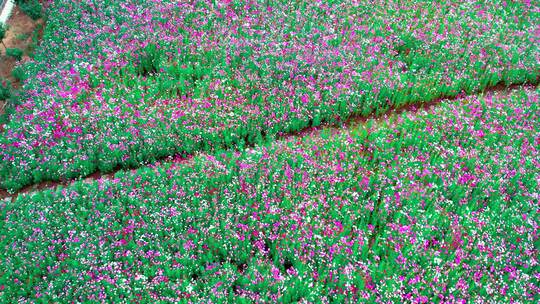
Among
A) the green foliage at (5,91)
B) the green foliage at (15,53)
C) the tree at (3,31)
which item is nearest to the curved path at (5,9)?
the tree at (3,31)

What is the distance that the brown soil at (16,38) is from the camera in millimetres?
10891

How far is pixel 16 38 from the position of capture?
Result: 38.4 feet

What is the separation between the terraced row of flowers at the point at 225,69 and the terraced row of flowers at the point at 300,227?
772mm

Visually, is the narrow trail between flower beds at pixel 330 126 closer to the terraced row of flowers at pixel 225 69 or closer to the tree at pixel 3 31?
the terraced row of flowers at pixel 225 69

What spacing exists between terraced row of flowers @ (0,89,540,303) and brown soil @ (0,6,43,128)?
4.12 meters

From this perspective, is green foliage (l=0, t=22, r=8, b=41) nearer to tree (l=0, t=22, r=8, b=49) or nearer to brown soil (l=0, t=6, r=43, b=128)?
tree (l=0, t=22, r=8, b=49)

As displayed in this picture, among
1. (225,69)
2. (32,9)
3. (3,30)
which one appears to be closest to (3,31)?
(3,30)

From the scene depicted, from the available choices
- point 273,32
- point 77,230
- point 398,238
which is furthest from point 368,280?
point 273,32

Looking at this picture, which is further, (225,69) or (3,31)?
(3,31)

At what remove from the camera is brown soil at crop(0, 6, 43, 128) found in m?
10.9

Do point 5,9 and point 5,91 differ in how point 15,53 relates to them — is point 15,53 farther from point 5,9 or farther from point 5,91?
point 5,9

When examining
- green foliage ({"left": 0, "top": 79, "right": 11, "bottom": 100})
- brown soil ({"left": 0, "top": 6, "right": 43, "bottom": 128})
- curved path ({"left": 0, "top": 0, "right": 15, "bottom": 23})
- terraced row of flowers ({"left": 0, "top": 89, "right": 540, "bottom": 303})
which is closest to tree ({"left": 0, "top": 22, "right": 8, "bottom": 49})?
brown soil ({"left": 0, "top": 6, "right": 43, "bottom": 128})

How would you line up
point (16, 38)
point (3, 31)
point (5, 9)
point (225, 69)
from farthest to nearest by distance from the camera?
1. point (5, 9)
2. point (16, 38)
3. point (3, 31)
4. point (225, 69)

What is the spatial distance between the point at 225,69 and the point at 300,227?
414cm
